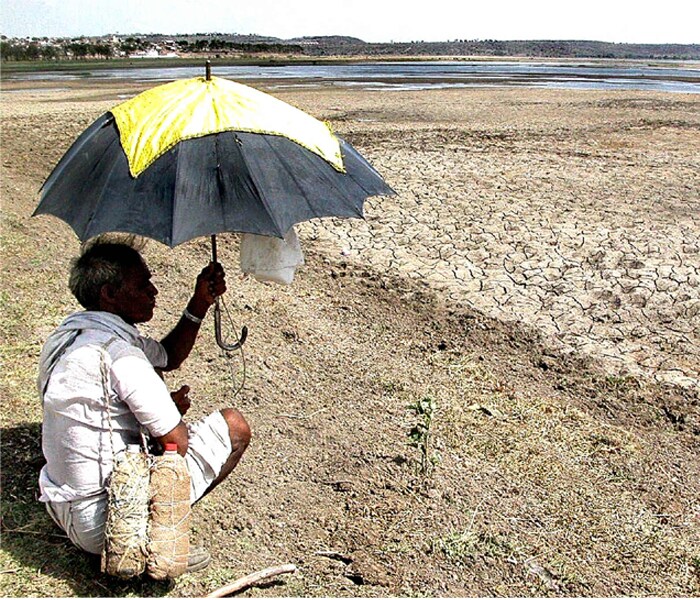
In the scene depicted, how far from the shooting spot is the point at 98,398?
8.66 feet

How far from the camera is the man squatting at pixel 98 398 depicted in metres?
2.64

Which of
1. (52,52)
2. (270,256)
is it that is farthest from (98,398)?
(52,52)

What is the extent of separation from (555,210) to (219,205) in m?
6.95

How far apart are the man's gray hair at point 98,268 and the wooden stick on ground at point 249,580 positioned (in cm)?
114

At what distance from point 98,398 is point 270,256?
0.96 m

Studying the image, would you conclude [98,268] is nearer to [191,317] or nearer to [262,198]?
[191,317]

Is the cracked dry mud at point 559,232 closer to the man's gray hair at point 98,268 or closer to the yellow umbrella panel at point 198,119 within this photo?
the yellow umbrella panel at point 198,119

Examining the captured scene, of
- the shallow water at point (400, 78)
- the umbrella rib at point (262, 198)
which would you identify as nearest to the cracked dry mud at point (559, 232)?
the umbrella rib at point (262, 198)

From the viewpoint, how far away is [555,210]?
9.16 m

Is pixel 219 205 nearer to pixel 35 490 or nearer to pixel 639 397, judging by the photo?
pixel 35 490

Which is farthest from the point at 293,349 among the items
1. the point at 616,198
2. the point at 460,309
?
the point at 616,198

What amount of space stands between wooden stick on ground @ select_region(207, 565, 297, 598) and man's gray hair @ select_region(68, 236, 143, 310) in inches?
45.1

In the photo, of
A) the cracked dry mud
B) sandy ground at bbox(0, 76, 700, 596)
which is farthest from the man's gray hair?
the cracked dry mud

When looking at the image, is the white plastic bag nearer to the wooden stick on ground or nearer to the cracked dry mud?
the wooden stick on ground
